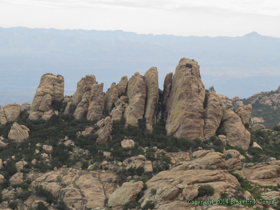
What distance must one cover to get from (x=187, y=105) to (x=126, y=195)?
2636cm

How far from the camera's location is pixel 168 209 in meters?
35.4

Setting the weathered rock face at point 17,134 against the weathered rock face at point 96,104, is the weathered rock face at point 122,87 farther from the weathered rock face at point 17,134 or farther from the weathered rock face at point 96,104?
the weathered rock face at point 17,134

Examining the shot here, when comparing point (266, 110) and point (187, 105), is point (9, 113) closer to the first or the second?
point (187, 105)

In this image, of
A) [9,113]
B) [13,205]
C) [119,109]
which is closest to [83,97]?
[119,109]

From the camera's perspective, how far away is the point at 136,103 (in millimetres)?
67250

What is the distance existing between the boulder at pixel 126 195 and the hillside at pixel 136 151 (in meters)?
0.14

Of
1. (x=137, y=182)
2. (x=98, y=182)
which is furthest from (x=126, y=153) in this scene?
(x=137, y=182)

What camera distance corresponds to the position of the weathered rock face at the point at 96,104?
7012cm

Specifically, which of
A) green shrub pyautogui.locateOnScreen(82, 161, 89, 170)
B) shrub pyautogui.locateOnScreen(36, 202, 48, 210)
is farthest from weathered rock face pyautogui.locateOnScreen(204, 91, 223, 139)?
shrub pyautogui.locateOnScreen(36, 202, 48, 210)

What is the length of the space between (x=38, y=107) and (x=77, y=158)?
22922 mm

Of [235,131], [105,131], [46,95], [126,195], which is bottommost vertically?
[126,195]

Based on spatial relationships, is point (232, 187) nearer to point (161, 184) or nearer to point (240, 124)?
point (161, 184)

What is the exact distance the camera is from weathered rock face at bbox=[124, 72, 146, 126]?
6644cm

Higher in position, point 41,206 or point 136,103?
point 136,103
